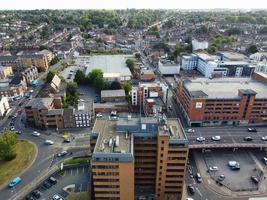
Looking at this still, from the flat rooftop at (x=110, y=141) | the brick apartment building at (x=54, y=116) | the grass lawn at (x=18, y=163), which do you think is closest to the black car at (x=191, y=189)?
the flat rooftop at (x=110, y=141)

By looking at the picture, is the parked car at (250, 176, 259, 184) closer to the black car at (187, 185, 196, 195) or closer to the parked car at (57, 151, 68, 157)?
the black car at (187, 185, 196, 195)

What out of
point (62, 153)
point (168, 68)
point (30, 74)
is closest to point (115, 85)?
point (168, 68)

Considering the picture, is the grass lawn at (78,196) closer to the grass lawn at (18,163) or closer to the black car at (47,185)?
the black car at (47,185)

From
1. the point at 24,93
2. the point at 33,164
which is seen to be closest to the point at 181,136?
the point at 33,164

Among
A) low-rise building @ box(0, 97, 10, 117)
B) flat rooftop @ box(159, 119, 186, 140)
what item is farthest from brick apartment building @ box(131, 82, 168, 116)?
low-rise building @ box(0, 97, 10, 117)

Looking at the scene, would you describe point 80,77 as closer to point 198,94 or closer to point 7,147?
point 7,147

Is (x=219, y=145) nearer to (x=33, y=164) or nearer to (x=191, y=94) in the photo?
(x=191, y=94)
